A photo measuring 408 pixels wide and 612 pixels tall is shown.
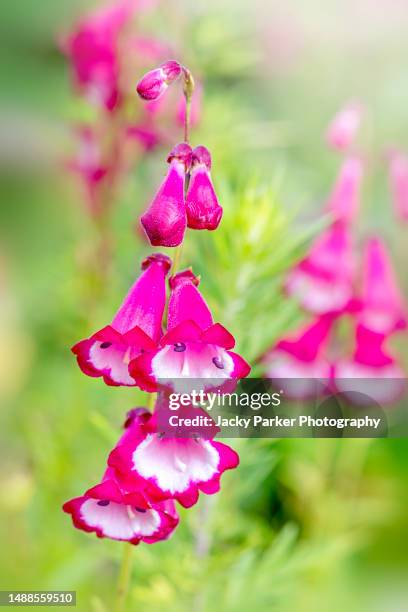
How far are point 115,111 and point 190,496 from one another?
2.15ft

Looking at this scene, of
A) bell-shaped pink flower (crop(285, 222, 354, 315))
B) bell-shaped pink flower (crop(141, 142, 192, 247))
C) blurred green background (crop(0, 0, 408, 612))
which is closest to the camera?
bell-shaped pink flower (crop(141, 142, 192, 247))

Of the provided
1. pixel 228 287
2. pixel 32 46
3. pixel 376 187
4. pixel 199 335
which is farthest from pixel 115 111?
pixel 32 46

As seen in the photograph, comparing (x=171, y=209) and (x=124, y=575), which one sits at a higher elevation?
(x=171, y=209)

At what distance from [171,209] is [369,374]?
0.51 meters

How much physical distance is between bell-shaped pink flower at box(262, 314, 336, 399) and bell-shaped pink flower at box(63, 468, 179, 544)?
378 millimetres

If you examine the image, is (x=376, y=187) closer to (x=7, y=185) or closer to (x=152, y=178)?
(x=152, y=178)

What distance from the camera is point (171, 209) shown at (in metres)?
0.56

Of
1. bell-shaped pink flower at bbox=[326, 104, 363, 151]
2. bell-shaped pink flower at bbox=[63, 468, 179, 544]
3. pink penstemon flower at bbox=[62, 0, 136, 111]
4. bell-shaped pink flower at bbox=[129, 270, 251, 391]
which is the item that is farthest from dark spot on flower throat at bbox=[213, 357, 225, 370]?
pink penstemon flower at bbox=[62, 0, 136, 111]

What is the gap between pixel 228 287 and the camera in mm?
794

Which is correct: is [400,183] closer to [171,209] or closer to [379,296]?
[379,296]

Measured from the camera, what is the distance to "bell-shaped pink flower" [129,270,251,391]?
1.82ft

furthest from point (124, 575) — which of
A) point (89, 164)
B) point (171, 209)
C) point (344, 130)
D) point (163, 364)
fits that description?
point (89, 164)

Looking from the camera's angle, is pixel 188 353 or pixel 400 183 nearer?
pixel 188 353

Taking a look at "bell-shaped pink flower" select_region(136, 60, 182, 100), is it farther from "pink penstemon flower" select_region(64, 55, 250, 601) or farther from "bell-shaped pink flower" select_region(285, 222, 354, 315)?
"bell-shaped pink flower" select_region(285, 222, 354, 315)
